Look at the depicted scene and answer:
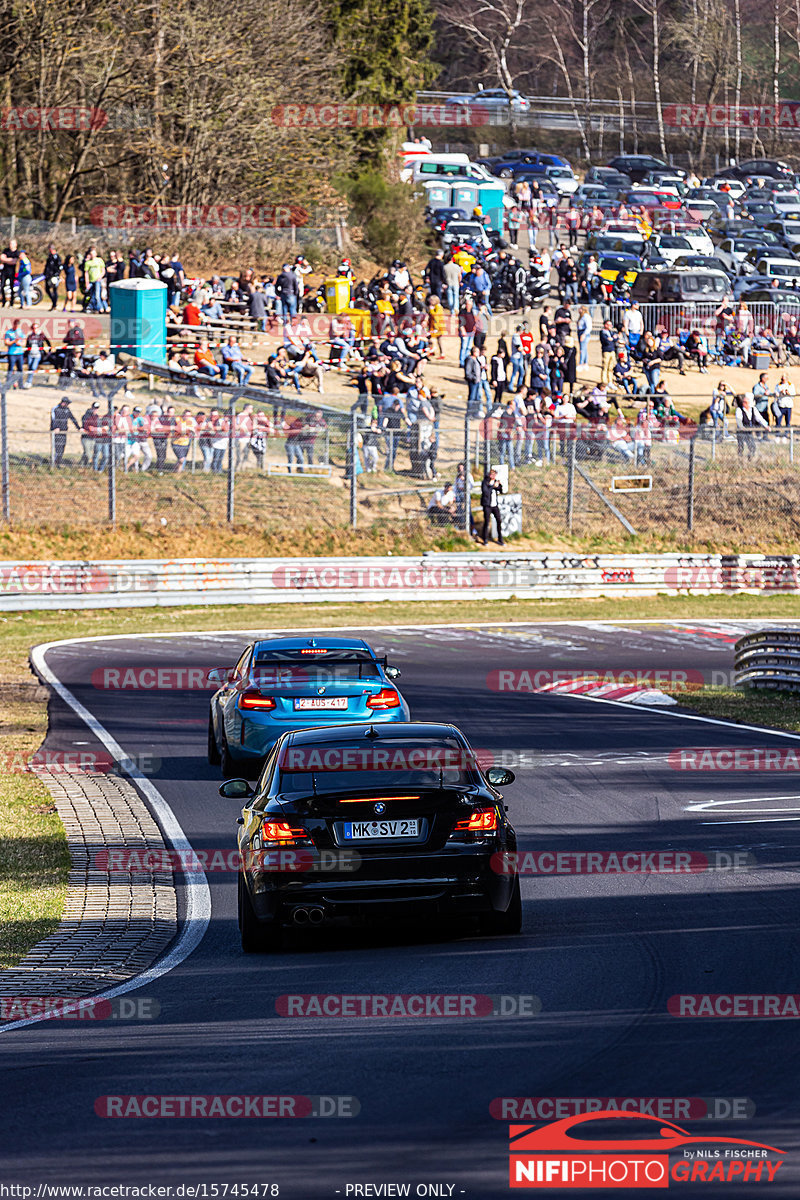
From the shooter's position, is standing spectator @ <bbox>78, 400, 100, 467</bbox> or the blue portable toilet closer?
standing spectator @ <bbox>78, 400, 100, 467</bbox>

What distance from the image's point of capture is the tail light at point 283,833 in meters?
9.09

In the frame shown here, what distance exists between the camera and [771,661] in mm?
22484

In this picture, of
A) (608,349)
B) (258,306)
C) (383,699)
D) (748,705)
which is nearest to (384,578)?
(748,705)

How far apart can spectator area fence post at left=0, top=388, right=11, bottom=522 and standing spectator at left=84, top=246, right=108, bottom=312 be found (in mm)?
13024

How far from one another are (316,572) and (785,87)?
7349 centimetres

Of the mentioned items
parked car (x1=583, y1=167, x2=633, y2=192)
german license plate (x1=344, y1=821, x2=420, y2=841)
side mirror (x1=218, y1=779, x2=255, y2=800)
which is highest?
parked car (x1=583, y1=167, x2=633, y2=192)

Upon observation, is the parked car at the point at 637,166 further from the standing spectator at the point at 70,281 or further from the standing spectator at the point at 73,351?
the standing spectator at the point at 73,351

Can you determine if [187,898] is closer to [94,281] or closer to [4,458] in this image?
[4,458]

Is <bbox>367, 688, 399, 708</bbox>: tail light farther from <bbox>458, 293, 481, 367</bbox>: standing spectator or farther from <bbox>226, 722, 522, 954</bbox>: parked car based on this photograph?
<bbox>458, 293, 481, 367</bbox>: standing spectator

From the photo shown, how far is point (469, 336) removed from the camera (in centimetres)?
3978

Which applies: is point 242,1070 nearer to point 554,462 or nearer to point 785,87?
point 554,462

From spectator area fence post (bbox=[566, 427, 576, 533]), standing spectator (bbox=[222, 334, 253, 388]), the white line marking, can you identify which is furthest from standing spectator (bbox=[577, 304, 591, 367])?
the white line marking

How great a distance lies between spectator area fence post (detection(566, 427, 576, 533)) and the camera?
34.5 meters

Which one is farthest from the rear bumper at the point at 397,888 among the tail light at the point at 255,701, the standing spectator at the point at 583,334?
the standing spectator at the point at 583,334
